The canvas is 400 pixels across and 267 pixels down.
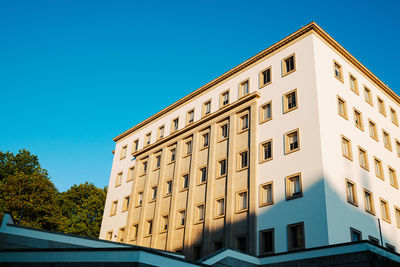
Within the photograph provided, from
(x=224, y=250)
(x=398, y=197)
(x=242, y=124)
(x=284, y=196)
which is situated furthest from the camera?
(x=242, y=124)

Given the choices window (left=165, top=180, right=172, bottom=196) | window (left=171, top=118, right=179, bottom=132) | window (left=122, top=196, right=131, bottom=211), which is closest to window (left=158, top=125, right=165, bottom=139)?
window (left=171, top=118, right=179, bottom=132)

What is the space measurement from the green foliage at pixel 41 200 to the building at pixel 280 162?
13.7 meters

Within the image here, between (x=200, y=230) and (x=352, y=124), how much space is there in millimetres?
16372

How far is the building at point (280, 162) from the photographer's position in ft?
94.5

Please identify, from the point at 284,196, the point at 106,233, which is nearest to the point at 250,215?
the point at 284,196

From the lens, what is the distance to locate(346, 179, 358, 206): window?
1155 inches

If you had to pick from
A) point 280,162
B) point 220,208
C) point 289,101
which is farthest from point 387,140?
point 220,208

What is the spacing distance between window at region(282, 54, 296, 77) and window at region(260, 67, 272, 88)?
1.68m

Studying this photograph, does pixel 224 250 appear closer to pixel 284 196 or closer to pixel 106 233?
Result: pixel 284 196

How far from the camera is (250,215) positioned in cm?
3144

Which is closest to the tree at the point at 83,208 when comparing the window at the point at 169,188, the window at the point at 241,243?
the window at the point at 169,188

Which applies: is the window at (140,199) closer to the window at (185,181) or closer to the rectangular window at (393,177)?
the window at (185,181)

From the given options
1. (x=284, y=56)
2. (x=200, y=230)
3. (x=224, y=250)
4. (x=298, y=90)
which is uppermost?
(x=284, y=56)

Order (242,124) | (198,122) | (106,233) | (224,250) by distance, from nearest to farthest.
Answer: (224,250) → (242,124) → (198,122) → (106,233)
